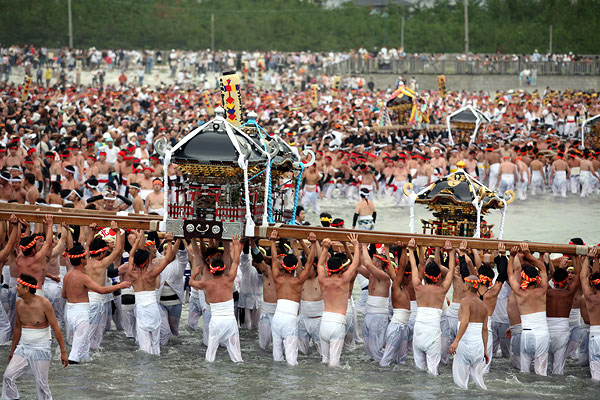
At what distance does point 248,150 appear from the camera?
9.70 m

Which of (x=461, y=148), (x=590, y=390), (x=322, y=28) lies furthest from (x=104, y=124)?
(x=322, y=28)

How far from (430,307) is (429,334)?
0.98 feet

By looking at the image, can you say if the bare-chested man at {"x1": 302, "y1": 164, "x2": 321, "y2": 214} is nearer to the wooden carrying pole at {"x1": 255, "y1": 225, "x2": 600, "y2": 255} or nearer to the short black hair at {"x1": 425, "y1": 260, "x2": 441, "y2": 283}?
the wooden carrying pole at {"x1": 255, "y1": 225, "x2": 600, "y2": 255}

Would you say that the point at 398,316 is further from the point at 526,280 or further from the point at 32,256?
the point at 32,256

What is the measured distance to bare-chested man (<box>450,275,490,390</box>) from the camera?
9.32 meters

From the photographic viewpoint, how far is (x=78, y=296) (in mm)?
9984

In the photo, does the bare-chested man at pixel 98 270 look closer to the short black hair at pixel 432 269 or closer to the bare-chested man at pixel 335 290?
the bare-chested man at pixel 335 290

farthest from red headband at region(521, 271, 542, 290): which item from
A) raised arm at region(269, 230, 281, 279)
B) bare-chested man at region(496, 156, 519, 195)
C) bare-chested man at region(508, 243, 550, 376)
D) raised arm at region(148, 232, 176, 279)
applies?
bare-chested man at region(496, 156, 519, 195)

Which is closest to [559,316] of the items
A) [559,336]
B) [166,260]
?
[559,336]

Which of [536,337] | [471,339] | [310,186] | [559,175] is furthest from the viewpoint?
[559,175]

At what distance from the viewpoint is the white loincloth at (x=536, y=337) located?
977 cm

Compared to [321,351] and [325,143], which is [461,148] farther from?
[321,351]

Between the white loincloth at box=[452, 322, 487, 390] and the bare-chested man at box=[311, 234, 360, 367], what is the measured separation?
1.35 m

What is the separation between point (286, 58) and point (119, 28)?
12.5 metres
